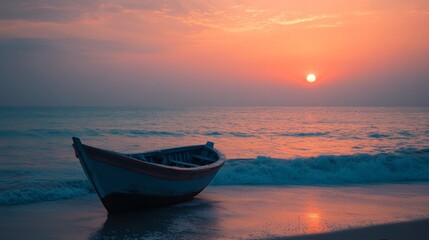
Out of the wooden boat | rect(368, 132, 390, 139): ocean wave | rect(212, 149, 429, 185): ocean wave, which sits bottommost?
rect(212, 149, 429, 185): ocean wave

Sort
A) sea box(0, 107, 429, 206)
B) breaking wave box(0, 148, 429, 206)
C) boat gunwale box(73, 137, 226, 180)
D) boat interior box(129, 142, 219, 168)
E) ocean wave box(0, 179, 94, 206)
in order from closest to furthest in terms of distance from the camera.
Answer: boat gunwale box(73, 137, 226, 180)
ocean wave box(0, 179, 94, 206)
boat interior box(129, 142, 219, 168)
sea box(0, 107, 429, 206)
breaking wave box(0, 148, 429, 206)

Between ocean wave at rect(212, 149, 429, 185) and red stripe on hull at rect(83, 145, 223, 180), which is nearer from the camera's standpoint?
red stripe on hull at rect(83, 145, 223, 180)

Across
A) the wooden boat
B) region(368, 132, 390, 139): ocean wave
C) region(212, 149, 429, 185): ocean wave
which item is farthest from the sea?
the wooden boat

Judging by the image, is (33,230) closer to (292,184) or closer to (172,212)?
(172,212)

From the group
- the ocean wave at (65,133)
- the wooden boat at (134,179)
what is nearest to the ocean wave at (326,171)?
the wooden boat at (134,179)

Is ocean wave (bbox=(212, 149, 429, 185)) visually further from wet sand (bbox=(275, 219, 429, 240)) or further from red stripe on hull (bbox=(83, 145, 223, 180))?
wet sand (bbox=(275, 219, 429, 240))

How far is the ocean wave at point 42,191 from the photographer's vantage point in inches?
460

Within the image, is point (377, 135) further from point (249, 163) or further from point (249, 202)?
point (249, 202)

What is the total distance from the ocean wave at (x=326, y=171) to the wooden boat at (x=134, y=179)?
479 centimetres

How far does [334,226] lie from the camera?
8602 mm

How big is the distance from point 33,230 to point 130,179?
2.05 meters

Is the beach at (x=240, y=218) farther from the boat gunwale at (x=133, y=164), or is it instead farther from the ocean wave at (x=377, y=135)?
the ocean wave at (x=377, y=135)

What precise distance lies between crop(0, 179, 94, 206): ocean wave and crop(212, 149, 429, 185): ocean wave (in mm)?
4679

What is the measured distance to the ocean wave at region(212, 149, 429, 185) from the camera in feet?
53.1
